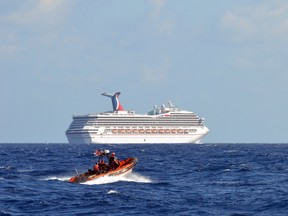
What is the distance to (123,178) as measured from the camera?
2224 inches

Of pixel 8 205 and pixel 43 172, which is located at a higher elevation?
pixel 43 172

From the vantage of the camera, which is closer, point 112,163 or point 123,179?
point 112,163

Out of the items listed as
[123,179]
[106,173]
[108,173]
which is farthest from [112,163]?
[106,173]

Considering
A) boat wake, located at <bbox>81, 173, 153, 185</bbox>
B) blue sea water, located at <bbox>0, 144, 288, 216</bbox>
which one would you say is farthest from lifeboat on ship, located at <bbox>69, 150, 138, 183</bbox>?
blue sea water, located at <bbox>0, 144, 288, 216</bbox>

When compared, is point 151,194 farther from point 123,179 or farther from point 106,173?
point 123,179

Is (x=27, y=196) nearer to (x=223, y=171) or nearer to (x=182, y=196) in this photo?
(x=182, y=196)

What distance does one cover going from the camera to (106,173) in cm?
5419

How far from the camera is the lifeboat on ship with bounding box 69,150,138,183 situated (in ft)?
175

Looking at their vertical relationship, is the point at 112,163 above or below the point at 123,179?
above

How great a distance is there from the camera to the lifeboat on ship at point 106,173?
53.3 m

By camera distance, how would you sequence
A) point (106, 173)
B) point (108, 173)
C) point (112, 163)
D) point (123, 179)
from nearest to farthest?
point (106, 173), point (108, 173), point (112, 163), point (123, 179)

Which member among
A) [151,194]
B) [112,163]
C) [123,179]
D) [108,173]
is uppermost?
[112,163]

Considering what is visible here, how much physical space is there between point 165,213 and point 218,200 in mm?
6057

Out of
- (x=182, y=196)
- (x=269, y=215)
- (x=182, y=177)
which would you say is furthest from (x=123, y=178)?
(x=269, y=215)
